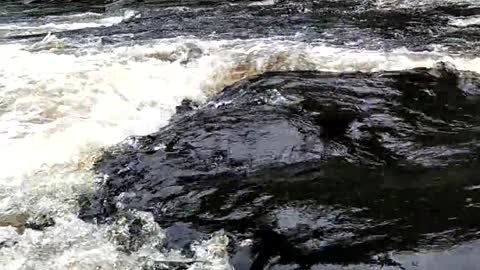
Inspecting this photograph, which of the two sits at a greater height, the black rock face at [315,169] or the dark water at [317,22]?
the black rock face at [315,169]

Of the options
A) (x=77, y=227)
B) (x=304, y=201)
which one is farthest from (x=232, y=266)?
(x=77, y=227)

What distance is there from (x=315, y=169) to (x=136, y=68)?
3.64 m

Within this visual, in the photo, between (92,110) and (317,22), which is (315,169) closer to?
(92,110)

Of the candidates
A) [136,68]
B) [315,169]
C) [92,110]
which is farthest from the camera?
[136,68]

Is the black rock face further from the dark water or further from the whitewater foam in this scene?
the dark water

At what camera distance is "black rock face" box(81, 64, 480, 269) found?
3529mm

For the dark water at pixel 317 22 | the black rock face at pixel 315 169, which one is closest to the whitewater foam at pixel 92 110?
the black rock face at pixel 315 169

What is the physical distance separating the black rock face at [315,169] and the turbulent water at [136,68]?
146 millimetres

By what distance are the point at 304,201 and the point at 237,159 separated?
88 cm

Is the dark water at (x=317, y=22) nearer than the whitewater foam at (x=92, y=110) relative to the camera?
No

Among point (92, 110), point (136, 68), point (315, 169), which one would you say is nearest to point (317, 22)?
point (136, 68)

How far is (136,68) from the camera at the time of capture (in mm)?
7461

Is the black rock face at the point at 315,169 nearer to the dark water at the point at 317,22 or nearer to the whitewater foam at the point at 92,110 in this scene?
the whitewater foam at the point at 92,110

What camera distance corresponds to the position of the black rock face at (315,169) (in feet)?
11.6
